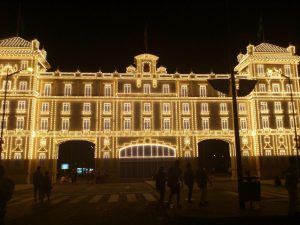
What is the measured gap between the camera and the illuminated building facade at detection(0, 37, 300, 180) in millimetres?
52531

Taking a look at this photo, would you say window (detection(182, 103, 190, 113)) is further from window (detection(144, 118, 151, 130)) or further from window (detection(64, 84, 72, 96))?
window (detection(64, 84, 72, 96))

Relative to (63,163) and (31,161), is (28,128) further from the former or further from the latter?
(63,163)

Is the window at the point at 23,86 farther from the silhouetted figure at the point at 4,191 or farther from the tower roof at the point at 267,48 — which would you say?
the silhouetted figure at the point at 4,191

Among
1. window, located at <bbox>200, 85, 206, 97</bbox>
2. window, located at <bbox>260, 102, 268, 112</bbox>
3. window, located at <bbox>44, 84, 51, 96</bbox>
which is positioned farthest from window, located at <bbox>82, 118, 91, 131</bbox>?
window, located at <bbox>260, 102, 268, 112</bbox>

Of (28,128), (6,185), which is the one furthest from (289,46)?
(6,185)

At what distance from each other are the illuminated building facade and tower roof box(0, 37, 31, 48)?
15cm

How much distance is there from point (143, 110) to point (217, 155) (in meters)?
25.9

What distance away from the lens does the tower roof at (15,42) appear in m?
53.4

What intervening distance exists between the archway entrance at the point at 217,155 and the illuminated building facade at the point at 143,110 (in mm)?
12718

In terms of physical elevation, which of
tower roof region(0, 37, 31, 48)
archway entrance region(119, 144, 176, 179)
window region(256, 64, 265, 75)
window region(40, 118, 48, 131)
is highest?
tower roof region(0, 37, 31, 48)

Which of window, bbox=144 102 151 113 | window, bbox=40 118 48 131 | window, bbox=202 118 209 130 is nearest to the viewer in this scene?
window, bbox=40 118 48 131

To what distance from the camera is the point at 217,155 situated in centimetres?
7300

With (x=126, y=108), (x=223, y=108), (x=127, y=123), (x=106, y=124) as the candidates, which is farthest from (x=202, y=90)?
(x=106, y=124)

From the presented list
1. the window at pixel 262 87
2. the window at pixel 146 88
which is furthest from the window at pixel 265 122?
the window at pixel 146 88
